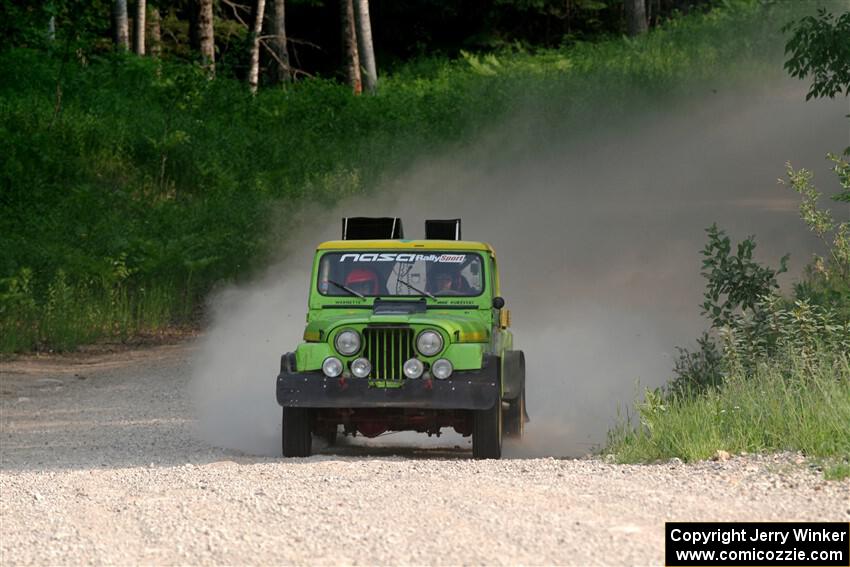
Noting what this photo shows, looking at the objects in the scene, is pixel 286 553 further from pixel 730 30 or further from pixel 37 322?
pixel 730 30

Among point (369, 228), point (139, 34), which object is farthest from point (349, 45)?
point (369, 228)

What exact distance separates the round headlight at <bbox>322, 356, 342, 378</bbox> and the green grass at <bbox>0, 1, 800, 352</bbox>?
1071 centimetres

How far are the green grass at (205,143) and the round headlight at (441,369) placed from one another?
1124 centimetres

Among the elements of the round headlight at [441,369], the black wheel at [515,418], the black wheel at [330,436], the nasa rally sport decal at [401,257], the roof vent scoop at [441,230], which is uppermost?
the roof vent scoop at [441,230]

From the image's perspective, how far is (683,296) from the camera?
2422cm

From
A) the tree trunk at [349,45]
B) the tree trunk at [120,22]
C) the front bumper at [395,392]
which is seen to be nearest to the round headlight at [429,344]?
the front bumper at [395,392]

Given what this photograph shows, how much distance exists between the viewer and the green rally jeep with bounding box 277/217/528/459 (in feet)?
38.1

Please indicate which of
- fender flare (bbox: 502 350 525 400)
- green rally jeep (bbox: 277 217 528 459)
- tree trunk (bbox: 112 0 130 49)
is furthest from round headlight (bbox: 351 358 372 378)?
tree trunk (bbox: 112 0 130 49)

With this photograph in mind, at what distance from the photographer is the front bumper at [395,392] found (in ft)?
37.9

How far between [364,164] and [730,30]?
1371 centimetres

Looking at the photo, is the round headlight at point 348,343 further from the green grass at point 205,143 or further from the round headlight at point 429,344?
the green grass at point 205,143

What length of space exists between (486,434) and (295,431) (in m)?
1.64

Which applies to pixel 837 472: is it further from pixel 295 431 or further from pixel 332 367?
pixel 295 431

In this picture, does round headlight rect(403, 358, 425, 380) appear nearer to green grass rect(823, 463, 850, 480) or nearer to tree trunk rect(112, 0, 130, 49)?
green grass rect(823, 463, 850, 480)
